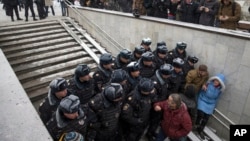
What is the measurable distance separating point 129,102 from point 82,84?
37.3 inches

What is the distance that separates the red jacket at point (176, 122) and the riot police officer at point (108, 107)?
885mm

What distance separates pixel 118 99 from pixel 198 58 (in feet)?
10.6

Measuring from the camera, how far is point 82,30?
9.32 metres

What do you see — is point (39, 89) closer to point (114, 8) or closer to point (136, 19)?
point (136, 19)

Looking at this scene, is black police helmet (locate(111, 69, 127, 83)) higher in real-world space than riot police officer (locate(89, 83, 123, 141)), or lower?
higher

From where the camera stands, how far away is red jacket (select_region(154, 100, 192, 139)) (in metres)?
3.70

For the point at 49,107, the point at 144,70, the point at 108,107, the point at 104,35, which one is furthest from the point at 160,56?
the point at 104,35

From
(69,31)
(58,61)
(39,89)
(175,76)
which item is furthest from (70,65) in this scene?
(175,76)

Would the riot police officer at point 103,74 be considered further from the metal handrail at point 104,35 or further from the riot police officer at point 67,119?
the metal handrail at point 104,35

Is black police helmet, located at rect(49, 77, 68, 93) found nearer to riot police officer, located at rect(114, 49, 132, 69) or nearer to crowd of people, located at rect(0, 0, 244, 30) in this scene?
riot police officer, located at rect(114, 49, 132, 69)

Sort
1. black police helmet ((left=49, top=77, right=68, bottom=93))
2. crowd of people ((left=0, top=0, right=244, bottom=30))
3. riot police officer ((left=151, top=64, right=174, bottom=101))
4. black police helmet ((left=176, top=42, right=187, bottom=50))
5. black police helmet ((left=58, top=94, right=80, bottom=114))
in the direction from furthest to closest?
black police helmet ((left=176, top=42, right=187, bottom=50)) → crowd of people ((left=0, top=0, right=244, bottom=30)) → riot police officer ((left=151, top=64, right=174, bottom=101)) → black police helmet ((left=49, top=77, right=68, bottom=93)) → black police helmet ((left=58, top=94, right=80, bottom=114))

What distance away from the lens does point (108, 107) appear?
11.6 ft

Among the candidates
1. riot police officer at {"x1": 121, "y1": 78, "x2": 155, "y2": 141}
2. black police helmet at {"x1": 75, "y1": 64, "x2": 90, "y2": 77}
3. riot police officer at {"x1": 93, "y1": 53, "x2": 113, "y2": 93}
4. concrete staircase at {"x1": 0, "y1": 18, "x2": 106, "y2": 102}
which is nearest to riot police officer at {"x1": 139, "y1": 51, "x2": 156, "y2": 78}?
riot police officer at {"x1": 93, "y1": 53, "x2": 113, "y2": 93}

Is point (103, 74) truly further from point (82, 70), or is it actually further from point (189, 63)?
point (189, 63)
